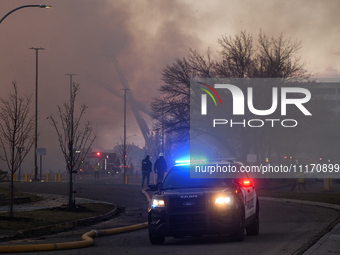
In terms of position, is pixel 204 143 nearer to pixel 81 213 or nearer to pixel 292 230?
pixel 81 213

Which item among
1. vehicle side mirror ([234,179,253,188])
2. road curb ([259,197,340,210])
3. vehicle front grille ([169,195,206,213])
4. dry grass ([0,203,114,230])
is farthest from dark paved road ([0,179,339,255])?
road curb ([259,197,340,210])

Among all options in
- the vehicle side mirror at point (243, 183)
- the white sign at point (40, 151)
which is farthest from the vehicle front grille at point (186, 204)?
the white sign at point (40, 151)

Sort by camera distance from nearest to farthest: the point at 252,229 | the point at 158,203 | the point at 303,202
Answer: the point at 158,203, the point at 252,229, the point at 303,202

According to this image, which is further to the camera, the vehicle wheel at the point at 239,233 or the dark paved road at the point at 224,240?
the vehicle wheel at the point at 239,233

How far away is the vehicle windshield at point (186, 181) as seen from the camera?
34.4 feet

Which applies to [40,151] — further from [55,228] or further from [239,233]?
[239,233]

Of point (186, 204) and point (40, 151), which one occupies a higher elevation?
point (40, 151)

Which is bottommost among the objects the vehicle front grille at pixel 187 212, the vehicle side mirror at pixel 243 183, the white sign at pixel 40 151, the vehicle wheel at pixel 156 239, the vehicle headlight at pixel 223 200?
the vehicle wheel at pixel 156 239

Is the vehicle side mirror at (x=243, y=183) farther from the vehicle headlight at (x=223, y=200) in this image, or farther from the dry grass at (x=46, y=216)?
the dry grass at (x=46, y=216)

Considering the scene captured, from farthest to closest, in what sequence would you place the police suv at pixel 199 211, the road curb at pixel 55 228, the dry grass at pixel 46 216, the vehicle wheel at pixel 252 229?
the dry grass at pixel 46 216
the road curb at pixel 55 228
the vehicle wheel at pixel 252 229
the police suv at pixel 199 211

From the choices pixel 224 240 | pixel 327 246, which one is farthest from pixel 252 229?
pixel 327 246

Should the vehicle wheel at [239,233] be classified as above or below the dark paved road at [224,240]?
above

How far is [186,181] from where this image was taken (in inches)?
427

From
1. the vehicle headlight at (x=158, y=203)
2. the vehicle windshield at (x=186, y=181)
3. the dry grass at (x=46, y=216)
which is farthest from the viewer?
the dry grass at (x=46, y=216)
